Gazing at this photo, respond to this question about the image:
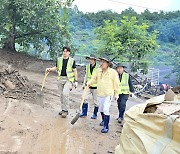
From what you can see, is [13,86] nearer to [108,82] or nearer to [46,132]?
[46,132]

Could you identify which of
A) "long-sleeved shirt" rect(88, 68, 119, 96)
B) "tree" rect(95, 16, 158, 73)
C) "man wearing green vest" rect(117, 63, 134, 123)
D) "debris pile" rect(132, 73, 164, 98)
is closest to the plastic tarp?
"long-sleeved shirt" rect(88, 68, 119, 96)

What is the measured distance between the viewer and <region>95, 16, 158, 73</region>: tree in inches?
664

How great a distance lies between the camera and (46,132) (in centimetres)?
730

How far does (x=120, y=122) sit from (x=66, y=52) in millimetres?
2282

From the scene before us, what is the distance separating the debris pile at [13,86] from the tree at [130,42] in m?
6.72

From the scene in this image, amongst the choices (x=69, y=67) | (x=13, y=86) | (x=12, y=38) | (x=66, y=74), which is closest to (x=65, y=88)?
(x=66, y=74)

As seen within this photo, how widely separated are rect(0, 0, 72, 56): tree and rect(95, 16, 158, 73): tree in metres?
2.24

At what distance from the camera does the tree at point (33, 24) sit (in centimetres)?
1595

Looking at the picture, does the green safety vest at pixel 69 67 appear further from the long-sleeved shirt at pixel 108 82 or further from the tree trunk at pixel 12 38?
the tree trunk at pixel 12 38

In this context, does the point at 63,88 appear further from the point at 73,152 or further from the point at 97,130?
the point at 73,152

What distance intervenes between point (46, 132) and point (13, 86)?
3528 millimetres

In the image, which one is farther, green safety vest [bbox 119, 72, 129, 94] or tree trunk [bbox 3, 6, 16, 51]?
tree trunk [bbox 3, 6, 16, 51]

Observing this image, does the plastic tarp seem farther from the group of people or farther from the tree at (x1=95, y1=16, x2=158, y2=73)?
the tree at (x1=95, y1=16, x2=158, y2=73)

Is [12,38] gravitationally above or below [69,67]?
above
